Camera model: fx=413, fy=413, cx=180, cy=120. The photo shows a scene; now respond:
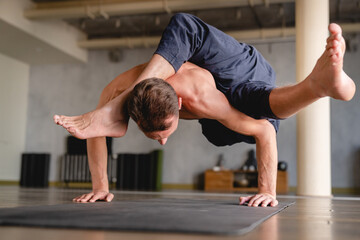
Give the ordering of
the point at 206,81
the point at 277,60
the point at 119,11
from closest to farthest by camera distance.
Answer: the point at 206,81 < the point at 119,11 < the point at 277,60

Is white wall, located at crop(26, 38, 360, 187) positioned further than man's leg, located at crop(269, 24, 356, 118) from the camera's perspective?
Yes

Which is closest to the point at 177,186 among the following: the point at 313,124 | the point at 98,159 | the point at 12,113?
the point at 313,124

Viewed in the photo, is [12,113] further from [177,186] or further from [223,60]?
[223,60]

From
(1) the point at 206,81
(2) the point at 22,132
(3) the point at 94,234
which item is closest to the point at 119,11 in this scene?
(2) the point at 22,132

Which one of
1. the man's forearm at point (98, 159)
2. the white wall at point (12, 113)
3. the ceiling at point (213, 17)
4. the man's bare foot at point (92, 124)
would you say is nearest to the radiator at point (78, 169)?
the white wall at point (12, 113)

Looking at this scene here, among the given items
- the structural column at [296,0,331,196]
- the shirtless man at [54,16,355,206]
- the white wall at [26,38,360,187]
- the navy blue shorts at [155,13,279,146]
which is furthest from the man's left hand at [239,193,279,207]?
the white wall at [26,38,360,187]

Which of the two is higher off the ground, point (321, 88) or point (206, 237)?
point (321, 88)

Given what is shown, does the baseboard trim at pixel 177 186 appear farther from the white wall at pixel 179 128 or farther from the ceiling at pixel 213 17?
the ceiling at pixel 213 17

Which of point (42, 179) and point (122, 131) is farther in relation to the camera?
point (42, 179)

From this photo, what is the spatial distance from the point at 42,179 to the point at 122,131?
22.7ft

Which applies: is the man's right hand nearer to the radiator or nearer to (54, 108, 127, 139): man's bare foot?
(54, 108, 127, 139): man's bare foot

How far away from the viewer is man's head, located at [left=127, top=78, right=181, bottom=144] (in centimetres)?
152

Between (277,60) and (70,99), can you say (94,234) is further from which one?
(70,99)

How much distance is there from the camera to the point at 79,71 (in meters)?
8.53
